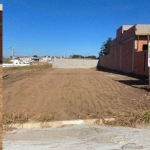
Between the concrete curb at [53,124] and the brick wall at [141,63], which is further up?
the brick wall at [141,63]

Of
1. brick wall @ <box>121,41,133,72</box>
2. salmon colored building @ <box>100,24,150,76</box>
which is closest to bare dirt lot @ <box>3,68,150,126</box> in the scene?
salmon colored building @ <box>100,24,150,76</box>

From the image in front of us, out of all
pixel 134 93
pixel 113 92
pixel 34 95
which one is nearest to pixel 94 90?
pixel 113 92

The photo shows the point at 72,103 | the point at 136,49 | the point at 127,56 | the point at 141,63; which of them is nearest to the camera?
the point at 72,103

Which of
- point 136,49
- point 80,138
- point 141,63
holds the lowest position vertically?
point 80,138

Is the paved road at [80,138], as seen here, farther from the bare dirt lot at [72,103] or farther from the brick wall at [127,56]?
the brick wall at [127,56]

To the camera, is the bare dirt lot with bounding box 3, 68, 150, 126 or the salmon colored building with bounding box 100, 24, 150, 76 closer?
the bare dirt lot with bounding box 3, 68, 150, 126

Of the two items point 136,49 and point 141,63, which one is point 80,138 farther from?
point 136,49

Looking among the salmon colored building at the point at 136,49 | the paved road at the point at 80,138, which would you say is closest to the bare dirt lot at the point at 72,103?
the paved road at the point at 80,138

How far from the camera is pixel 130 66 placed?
2569 centimetres

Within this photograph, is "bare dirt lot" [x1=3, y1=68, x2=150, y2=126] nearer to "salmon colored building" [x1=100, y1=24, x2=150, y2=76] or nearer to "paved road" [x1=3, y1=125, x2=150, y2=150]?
"paved road" [x1=3, y1=125, x2=150, y2=150]

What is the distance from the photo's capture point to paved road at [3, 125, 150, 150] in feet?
17.7

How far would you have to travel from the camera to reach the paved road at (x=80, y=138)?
212 inches

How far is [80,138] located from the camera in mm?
6082

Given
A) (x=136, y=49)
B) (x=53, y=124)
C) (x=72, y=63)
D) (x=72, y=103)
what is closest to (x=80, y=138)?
(x=53, y=124)
